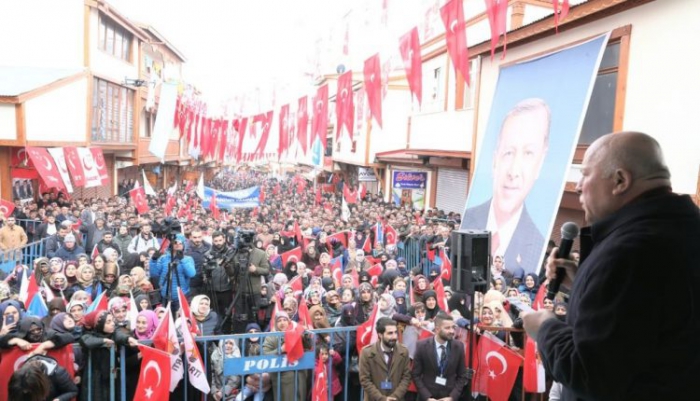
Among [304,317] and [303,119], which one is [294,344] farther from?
[303,119]

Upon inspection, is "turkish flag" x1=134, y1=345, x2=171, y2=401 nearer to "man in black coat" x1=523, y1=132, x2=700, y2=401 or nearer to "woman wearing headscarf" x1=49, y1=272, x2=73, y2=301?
"woman wearing headscarf" x1=49, y1=272, x2=73, y2=301

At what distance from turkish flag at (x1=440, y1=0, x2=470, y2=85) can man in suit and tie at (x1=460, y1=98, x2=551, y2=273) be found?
7.15 ft

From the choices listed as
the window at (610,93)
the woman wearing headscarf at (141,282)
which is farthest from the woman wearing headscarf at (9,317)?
the window at (610,93)

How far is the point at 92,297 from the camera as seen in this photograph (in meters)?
7.47

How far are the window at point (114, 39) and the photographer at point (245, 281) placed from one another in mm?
19630

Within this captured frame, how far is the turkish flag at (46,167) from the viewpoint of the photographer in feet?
50.3

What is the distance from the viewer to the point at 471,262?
15.4ft

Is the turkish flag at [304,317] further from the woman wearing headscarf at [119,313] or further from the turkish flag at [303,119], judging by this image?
the turkish flag at [303,119]

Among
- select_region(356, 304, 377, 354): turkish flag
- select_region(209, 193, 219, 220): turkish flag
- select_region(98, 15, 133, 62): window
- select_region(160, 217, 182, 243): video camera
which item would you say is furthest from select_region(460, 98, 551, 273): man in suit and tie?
select_region(98, 15, 133, 62): window

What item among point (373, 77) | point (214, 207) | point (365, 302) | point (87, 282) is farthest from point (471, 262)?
point (214, 207)

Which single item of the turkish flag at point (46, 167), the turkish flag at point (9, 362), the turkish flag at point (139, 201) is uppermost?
the turkish flag at point (46, 167)

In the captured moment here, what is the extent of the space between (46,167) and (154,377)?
13.3 meters

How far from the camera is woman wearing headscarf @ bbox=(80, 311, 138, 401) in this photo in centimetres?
497

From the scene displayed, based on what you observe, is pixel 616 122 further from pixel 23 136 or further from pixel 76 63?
pixel 76 63
